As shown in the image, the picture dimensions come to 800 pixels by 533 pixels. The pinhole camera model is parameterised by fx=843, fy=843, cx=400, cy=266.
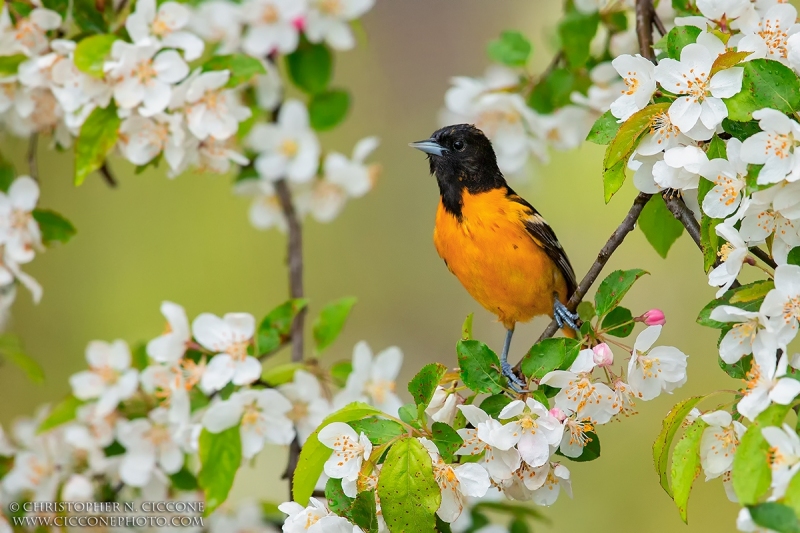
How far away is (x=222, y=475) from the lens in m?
2.31

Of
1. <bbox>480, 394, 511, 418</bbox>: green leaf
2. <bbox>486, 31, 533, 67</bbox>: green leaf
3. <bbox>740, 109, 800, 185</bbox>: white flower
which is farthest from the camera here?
<bbox>486, 31, 533, 67</bbox>: green leaf

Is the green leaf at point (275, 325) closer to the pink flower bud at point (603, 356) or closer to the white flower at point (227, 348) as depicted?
the white flower at point (227, 348)

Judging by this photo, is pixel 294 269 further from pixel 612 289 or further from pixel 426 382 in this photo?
pixel 612 289

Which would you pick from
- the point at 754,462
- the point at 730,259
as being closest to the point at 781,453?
the point at 754,462

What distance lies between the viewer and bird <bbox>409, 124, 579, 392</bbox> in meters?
2.94

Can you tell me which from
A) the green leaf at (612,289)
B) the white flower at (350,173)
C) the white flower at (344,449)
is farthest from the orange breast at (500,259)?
the white flower at (344,449)

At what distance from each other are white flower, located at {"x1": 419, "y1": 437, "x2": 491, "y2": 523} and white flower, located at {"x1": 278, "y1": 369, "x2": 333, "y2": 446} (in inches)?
30.8

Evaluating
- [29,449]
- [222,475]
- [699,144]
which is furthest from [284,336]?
[699,144]

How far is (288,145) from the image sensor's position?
3256 millimetres

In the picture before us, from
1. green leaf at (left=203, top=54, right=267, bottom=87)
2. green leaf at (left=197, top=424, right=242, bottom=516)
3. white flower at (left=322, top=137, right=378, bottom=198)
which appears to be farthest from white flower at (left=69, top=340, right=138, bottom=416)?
white flower at (left=322, top=137, right=378, bottom=198)

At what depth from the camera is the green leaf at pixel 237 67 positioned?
95.1 inches

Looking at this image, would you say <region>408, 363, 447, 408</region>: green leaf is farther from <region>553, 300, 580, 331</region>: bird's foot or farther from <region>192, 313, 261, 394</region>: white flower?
<region>553, 300, 580, 331</region>: bird's foot

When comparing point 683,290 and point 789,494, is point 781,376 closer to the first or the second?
point 789,494

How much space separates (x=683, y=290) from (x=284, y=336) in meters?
3.95
